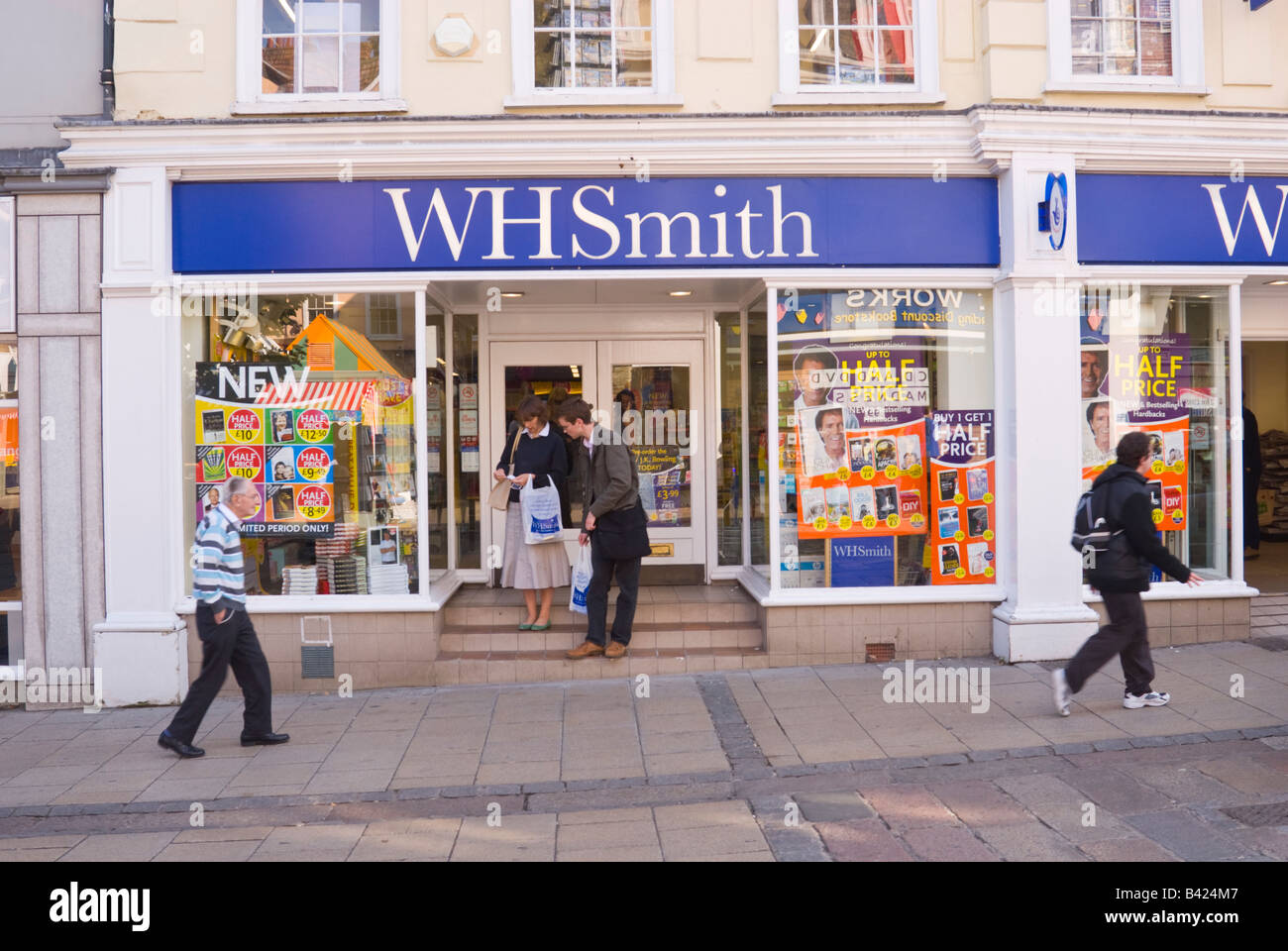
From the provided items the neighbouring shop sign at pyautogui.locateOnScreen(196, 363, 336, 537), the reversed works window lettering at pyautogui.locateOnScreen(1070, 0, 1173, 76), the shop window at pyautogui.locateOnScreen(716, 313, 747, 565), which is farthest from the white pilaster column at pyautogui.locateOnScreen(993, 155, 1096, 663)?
the neighbouring shop sign at pyautogui.locateOnScreen(196, 363, 336, 537)

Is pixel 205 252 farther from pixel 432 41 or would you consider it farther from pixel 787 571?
pixel 787 571

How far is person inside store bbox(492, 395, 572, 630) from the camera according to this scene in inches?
338

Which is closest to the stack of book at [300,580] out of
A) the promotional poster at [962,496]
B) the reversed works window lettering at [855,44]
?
the promotional poster at [962,496]

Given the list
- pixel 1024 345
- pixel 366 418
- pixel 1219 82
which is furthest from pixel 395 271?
pixel 1219 82

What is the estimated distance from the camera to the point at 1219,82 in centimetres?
844

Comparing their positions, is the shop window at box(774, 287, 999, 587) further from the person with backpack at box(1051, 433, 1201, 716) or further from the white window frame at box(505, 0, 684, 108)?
the white window frame at box(505, 0, 684, 108)

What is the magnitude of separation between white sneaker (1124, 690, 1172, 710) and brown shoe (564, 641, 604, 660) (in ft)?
12.2

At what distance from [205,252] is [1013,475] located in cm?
640

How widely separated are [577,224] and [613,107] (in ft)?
3.16

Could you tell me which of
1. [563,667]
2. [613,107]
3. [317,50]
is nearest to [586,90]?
[613,107]

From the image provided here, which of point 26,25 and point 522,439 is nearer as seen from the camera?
point 26,25

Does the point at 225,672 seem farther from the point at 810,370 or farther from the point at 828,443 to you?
the point at 810,370

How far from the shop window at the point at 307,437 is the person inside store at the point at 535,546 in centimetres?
81

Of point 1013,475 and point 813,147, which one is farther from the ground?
point 813,147
